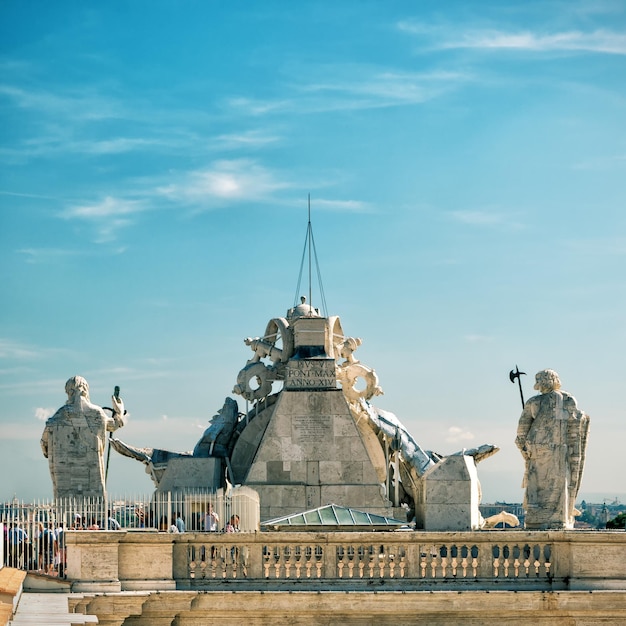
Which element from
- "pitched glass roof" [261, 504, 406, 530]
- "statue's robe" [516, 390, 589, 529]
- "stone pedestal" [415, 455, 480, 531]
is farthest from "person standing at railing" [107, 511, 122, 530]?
"statue's robe" [516, 390, 589, 529]

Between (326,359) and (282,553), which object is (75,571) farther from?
(326,359)

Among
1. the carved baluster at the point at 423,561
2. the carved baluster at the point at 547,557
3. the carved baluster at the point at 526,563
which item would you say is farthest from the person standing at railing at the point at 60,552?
the carved baluster at the point at 547,557

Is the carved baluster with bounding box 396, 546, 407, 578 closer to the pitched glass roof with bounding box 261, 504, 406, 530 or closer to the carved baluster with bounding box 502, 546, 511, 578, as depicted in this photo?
the pitched glass roof with bounding box 261, 504, 406, 530

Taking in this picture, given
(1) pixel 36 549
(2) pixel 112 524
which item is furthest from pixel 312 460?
(1) pixel 36 549

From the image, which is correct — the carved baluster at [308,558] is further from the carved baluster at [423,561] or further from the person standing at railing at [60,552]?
the person standing at railing at [60,552]

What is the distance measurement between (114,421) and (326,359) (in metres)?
5.40

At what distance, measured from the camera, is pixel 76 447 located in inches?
1366

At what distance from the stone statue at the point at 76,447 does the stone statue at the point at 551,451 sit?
8.32m

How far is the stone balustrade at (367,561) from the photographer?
30453 millimetres

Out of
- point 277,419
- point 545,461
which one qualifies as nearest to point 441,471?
point 545,461

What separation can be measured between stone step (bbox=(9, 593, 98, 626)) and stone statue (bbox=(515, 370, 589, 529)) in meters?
9.71

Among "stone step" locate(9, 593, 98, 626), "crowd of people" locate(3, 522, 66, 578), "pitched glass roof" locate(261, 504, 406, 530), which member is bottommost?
"stone step" locate(9, 593, 98, 626)

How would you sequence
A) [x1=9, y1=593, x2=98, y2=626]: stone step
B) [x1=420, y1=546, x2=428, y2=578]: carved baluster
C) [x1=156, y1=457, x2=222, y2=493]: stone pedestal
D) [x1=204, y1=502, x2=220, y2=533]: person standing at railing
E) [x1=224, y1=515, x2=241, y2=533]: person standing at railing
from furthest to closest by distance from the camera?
[x1=156, y1=457, x2=222, y2=493]: stone pedestal < [x1=204, y1=502, x2=220, y2=533]: person standing at railing < [x1=224, y1=515, x2=241, y2=533]: person standing at railing < [x1=420, y1=546, x2=428, y2=578]: carved baluster < [x1=9, y1=593, x2=98, y2=626]: stone step

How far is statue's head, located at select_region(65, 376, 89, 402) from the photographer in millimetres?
34750
